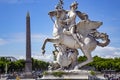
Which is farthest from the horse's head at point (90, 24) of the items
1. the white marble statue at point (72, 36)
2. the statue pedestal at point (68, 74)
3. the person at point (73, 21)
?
the statue pedestal at point (68, 74)

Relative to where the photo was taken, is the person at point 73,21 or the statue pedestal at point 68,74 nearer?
the statue pedestal at point 68,74

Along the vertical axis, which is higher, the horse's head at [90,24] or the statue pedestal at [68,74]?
the horse's head at [90,24]

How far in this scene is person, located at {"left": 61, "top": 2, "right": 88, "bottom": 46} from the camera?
2588 cm

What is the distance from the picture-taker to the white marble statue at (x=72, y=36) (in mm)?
25922

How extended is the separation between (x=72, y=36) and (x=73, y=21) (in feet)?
3.17

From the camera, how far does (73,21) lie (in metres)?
26.2

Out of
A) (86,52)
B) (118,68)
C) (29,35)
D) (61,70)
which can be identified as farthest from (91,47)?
(118,68)

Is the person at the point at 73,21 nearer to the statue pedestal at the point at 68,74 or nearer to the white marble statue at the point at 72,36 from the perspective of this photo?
the white marble statue at the point at 72,36

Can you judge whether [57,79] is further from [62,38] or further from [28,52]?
[28,52]

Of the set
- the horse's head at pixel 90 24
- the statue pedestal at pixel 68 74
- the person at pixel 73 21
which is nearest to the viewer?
the statue pedestal at pixel 68 74

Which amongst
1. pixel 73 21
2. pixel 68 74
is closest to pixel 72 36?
pixel 73 21

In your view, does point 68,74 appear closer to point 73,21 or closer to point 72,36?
point 72,36

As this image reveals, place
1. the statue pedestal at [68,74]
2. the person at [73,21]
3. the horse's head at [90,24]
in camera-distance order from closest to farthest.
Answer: the statue pedestal at [68,74] → the person at [73,21] → the horse's head at [90,24]

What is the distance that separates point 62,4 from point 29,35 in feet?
160
